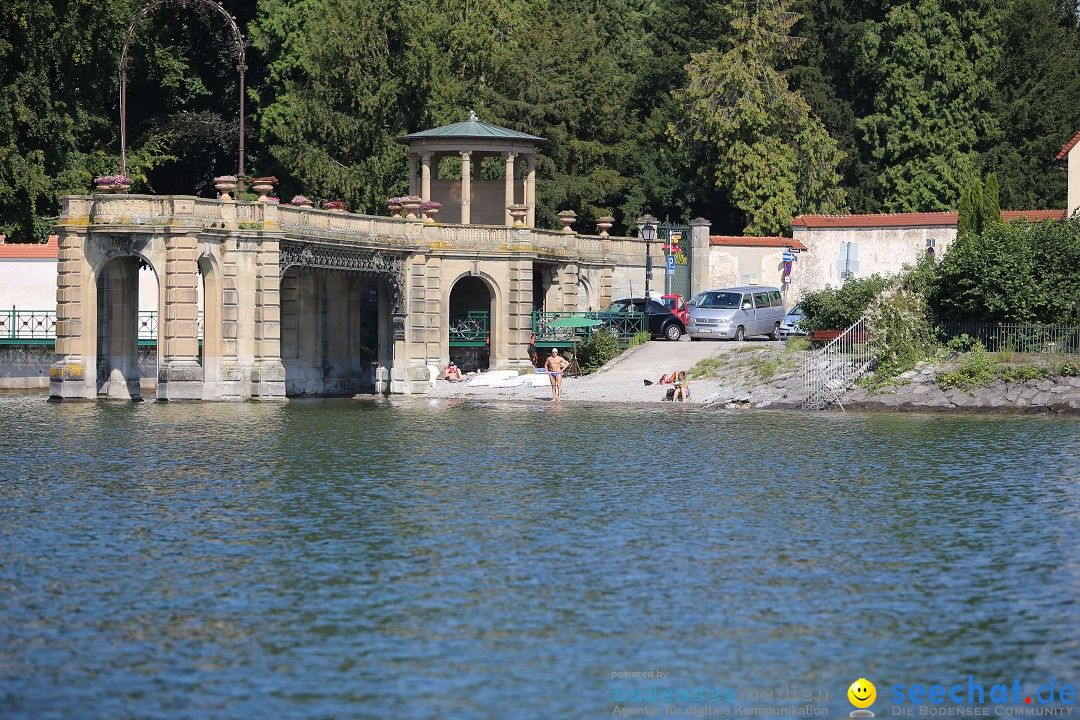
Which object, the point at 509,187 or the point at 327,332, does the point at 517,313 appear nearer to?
the point at 509,187

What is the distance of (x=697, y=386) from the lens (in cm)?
5438

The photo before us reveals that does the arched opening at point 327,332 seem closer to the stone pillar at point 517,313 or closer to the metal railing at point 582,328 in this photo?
the stone pillar at point 517,313

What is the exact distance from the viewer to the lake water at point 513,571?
1812cm

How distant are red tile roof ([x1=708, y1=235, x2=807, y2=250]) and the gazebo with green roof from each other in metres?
8.27

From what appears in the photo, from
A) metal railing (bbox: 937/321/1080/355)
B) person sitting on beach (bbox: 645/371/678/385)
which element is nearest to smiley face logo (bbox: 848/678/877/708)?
metal railing (bbox: 937/321/1080/355)

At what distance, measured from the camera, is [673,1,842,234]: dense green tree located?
77.2 m

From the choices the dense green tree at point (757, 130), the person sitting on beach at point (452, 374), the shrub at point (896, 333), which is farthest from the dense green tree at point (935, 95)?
the person sitting on beach at point (452, 374)

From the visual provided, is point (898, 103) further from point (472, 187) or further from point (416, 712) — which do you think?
point (416, 712)

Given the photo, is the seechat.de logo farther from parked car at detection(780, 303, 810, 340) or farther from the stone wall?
the stone wall

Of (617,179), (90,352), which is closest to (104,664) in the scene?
(90,352)

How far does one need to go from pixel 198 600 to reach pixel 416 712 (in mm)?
5746

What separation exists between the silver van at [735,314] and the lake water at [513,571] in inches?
810

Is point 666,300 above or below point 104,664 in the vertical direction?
above

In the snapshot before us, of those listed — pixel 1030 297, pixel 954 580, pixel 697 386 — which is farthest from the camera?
pixel 697 386
